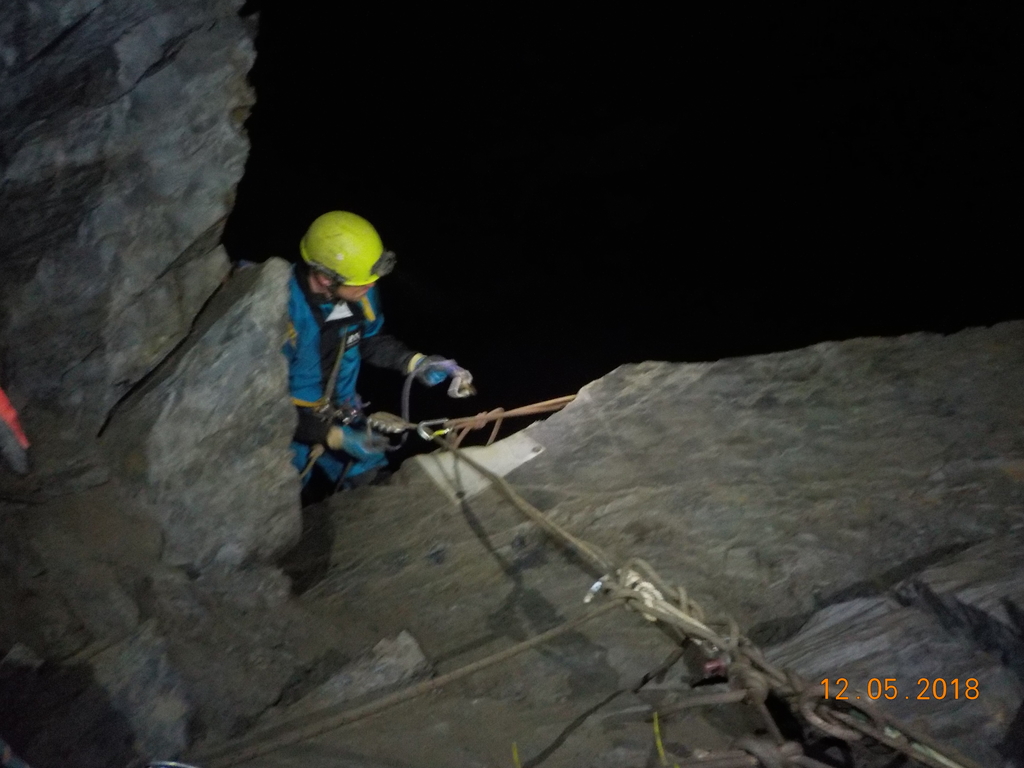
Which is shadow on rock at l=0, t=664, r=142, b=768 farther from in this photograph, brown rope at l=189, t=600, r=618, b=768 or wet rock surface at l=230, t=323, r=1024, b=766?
wet rock surface at l=230, t=323, r=1024, b=766

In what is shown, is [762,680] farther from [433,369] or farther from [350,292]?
[433,369]

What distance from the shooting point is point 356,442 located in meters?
4.50

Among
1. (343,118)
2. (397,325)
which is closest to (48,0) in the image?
(397,325)

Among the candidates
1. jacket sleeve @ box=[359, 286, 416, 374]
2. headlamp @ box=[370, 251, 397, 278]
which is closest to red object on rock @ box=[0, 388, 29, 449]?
headlamp @ box=[370, 251, 397, 278]

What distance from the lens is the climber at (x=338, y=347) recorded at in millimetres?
3730

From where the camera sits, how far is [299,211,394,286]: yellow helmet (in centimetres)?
370

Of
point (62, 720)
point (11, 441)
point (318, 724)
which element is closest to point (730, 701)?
point (318, 724)

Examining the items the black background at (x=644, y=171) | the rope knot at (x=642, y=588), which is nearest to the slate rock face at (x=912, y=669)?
the rope knot at (x=642, y=588)

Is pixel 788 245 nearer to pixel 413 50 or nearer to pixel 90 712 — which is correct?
pixel 413 50

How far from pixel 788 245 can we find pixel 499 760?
51.5ft

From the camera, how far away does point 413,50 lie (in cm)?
1327

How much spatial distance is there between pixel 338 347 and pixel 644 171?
1317 centimetres
